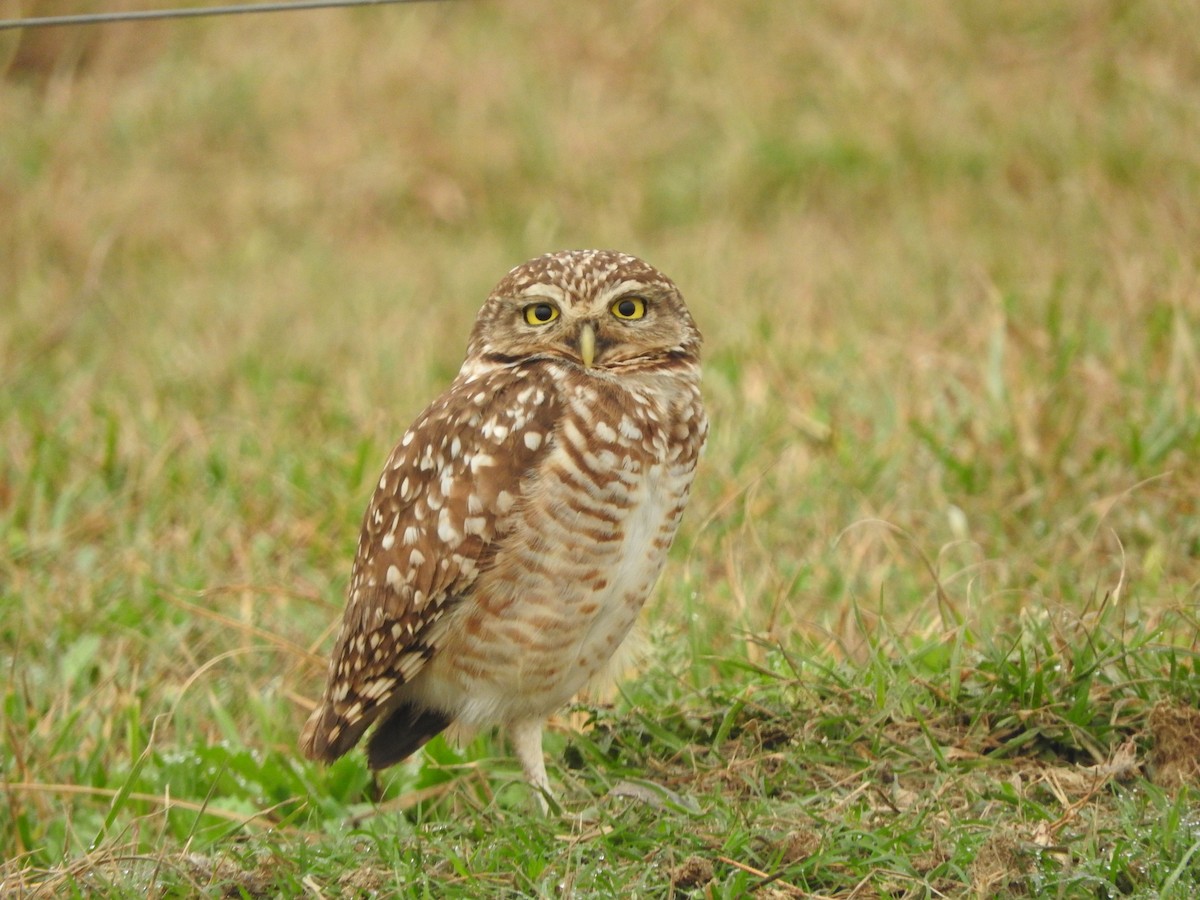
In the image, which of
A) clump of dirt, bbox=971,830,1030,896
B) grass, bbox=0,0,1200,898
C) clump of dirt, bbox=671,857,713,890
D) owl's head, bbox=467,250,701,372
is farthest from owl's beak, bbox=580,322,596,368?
clump of dirt, bbox=971,830,1030,896

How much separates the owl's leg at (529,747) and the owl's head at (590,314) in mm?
772

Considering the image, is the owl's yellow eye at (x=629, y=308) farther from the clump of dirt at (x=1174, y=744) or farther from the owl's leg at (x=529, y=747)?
the clump of dirt at (x=1174, y=744)

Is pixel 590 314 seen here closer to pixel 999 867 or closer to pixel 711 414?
pixel 999 867

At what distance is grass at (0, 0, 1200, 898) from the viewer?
284 cm

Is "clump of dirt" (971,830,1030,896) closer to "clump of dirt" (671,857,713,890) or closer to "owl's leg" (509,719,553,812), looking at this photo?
"clump of dirt" (671,857,713,890)

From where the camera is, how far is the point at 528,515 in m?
3.01

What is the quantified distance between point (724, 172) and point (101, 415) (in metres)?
3.60

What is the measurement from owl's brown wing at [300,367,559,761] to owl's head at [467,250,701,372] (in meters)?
0.09

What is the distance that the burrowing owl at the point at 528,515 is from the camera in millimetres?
3006

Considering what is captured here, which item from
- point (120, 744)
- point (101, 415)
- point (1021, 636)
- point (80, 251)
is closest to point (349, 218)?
point (80, 251)

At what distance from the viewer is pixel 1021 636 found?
307 cm

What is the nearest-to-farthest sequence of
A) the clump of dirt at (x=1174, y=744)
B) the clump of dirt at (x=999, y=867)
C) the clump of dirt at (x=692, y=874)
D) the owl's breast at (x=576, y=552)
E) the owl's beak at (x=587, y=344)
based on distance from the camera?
the clump of dirt at (x=999, y=867) → the clump of dirt at (x=692, y=874) → the clump of dirt at (x=1174, y=744) → the owl's breast at (x=576, y=552) → the owl's beak at (x=587, y=344)

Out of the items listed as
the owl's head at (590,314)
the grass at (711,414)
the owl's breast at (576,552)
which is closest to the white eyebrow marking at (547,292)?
the owl's head at (590,314)

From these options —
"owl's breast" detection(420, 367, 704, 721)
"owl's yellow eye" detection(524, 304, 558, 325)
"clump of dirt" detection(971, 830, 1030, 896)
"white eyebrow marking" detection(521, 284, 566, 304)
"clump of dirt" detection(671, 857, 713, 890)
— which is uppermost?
"white eyebrow marking" detection(521, 284, 566, 304)
